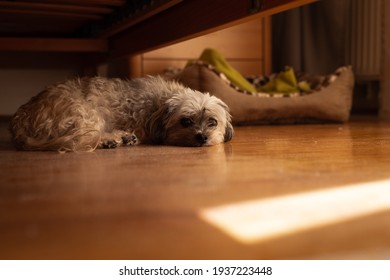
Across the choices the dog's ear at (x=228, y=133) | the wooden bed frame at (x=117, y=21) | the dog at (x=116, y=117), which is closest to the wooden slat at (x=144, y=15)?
the wooden bed frame at (x=117, y=21)

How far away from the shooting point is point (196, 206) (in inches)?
45.8

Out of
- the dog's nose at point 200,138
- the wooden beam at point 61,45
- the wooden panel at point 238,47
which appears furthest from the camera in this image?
the wooden panel at point 238,47

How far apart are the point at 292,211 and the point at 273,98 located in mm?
2618

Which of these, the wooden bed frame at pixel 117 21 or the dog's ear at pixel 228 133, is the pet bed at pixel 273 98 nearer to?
the wooden bed frame at pixel 117 21

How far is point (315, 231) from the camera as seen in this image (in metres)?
0.99

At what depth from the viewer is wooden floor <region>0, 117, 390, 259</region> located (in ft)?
2.99

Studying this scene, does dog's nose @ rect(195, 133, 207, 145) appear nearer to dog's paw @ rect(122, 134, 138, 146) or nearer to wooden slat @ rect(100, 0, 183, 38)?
dog's paw @ rect(122, 134, 138, 146)

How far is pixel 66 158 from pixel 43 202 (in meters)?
0.76

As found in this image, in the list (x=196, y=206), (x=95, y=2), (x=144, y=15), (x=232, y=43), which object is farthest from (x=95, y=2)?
(x=196, y=206)

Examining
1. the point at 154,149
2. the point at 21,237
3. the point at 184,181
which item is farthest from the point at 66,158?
the point at 21,237

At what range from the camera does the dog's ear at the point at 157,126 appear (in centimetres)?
251

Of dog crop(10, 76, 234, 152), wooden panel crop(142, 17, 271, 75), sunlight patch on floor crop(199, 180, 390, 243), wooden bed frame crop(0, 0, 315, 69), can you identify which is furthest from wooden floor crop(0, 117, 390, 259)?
wooden panel crop(142, 17, 271, 75)

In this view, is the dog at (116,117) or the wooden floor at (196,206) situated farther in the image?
the dog at (116,117)

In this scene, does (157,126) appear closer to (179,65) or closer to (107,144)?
(107,144)
